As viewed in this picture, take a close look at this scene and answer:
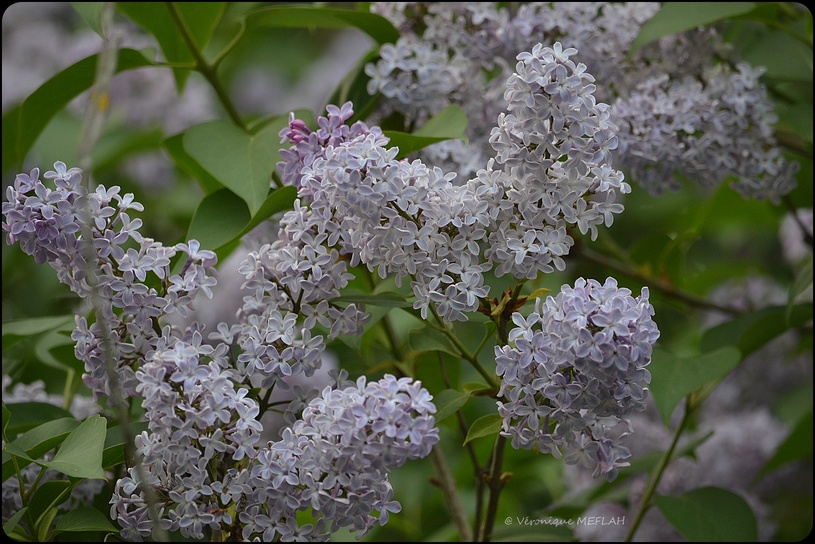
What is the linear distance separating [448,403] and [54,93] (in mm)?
685

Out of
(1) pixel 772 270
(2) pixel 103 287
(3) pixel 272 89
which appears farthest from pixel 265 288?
(3) pixel 272 89

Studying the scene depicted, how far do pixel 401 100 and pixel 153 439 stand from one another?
1.76ft

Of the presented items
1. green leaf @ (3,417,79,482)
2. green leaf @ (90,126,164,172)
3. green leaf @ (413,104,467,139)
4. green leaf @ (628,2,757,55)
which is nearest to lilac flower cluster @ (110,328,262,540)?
green leaf @ (3,417,79,482)

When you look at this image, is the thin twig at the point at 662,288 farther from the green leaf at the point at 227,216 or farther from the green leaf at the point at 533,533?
the green leaf at the point at 227,216

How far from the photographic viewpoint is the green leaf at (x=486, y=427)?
30.9 inches

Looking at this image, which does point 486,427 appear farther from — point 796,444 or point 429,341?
point 796,444

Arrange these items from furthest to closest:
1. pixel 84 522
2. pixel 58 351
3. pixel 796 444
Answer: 1. pixel 796 444
2. pixel 58 351
3. pixel 84 522

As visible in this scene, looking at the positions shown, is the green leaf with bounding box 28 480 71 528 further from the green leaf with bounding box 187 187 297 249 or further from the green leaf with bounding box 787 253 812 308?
the green leaf with bounding box 787 253 812 308

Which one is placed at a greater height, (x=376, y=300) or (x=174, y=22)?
(x=174, y=22)

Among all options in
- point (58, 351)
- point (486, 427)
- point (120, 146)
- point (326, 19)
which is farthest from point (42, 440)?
point (120, 146)

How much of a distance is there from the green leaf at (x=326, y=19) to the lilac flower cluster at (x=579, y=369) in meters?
0.55

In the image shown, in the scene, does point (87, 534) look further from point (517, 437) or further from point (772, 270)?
point (772, 270)

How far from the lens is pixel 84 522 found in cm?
79

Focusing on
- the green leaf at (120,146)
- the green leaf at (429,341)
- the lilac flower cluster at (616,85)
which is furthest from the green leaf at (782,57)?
the green leaf at (120,146)
